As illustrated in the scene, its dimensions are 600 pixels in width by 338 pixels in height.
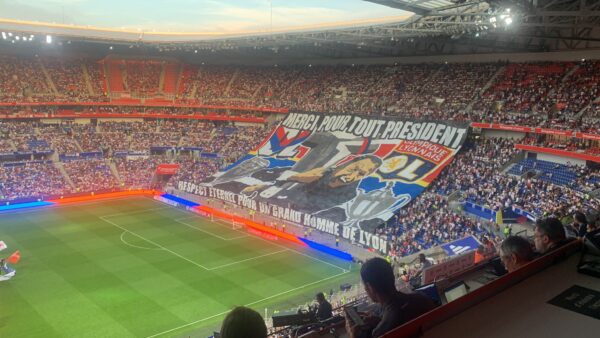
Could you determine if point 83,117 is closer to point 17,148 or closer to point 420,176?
point 17,148

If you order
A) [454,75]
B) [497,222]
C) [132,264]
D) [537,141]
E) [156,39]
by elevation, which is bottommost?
[132,264]

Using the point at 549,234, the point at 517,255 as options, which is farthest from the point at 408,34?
the point at 517,255

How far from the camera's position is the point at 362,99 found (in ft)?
159

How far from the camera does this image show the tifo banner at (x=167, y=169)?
51.5 m

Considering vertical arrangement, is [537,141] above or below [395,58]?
below

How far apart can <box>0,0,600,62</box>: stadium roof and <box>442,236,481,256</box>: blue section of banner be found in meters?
10.7

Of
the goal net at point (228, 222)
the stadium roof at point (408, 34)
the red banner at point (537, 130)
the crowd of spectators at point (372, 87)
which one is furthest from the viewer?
the goal net at point (228, 222)

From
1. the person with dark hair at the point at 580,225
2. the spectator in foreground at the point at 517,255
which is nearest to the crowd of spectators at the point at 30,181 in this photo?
the person with dark hair at the point at 580,225

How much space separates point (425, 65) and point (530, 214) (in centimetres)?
2461

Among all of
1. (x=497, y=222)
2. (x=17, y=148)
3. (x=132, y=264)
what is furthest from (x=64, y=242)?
(x=497, y=222)

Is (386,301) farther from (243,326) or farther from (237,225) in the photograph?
(237,225)

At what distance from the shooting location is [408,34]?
1405 inches

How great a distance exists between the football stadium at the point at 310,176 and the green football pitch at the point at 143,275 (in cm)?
16

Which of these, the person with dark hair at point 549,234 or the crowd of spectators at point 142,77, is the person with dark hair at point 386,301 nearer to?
the person with dark hair at point 549,234
